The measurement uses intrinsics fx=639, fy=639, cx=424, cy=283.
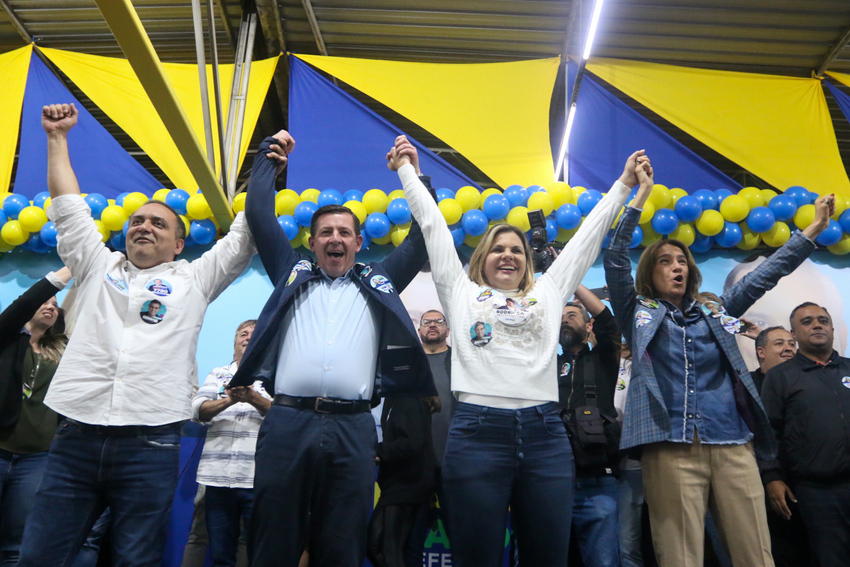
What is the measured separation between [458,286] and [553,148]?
4.15m

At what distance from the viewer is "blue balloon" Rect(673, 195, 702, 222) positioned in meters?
3.95

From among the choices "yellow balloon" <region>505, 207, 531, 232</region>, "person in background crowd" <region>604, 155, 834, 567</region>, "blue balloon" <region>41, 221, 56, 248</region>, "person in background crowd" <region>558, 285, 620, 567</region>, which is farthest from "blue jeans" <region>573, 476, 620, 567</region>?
"blue balloon" <region>41, 221, 56, 248</region>

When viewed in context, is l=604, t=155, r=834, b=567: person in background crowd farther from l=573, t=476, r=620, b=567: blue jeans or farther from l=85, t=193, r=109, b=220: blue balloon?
l=85, t=193, r=109, b=220: blue balloon

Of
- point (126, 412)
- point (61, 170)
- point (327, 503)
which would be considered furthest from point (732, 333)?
point (61, 170)

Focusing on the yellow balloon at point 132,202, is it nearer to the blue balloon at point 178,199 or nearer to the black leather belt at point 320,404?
the blue balloon at point 178,199

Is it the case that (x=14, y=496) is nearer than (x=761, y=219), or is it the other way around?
(x=14, y=496)

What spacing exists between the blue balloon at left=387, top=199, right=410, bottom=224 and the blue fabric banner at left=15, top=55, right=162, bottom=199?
5.69 ft

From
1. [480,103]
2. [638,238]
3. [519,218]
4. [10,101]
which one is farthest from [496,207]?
[10,101]

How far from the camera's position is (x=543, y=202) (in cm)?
393

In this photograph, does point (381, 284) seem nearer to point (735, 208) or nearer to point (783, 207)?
point (735, 208)

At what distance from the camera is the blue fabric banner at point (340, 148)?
4438mm

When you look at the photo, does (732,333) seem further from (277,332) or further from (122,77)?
(122,77)

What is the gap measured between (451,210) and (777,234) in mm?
2072

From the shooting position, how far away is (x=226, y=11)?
17.0 feet
